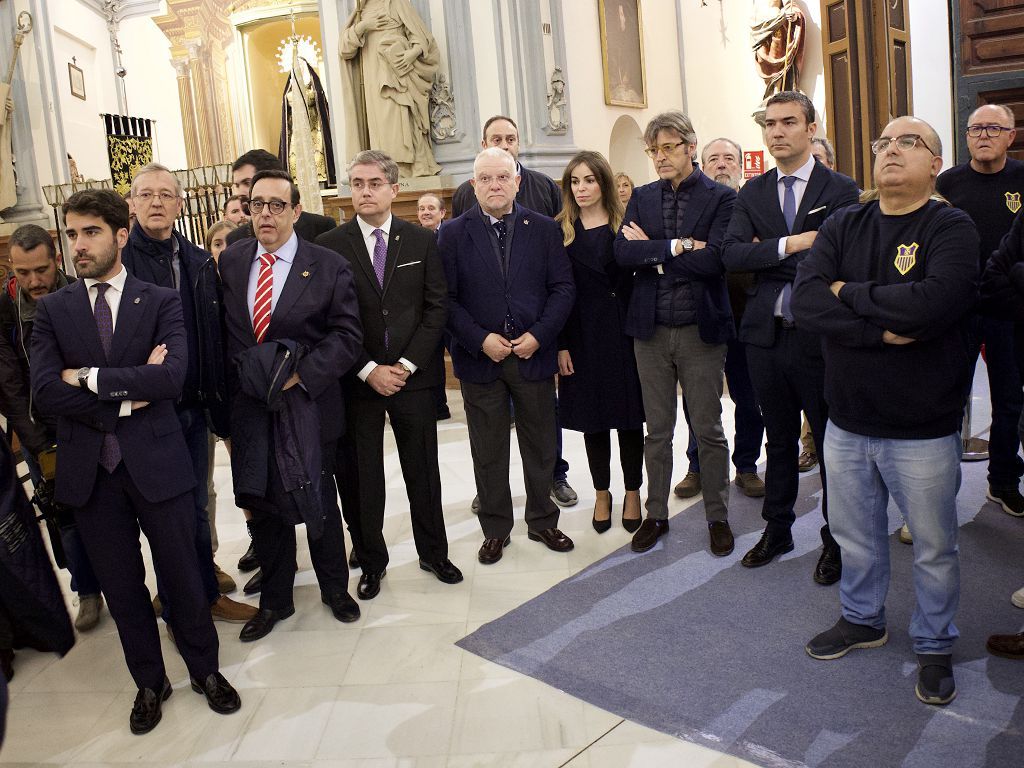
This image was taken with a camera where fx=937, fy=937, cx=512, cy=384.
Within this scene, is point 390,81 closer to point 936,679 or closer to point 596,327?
point 596,327

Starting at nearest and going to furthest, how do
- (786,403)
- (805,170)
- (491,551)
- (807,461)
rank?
(805,170) < (786,403) < (491,551) < (807,461)

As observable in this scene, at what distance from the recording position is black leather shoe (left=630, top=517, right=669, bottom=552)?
391cm

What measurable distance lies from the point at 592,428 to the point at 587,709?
1500 mm

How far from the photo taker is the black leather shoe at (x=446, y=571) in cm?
377

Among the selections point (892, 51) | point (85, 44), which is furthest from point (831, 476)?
point (85, 44)

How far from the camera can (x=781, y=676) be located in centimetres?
283

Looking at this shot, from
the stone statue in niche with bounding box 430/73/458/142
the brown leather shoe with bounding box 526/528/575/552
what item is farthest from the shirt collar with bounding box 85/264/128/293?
the stone statue in niche with bounding box 430/73/458/142

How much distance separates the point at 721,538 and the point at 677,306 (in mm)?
965

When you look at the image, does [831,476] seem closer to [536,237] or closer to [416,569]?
[536,237]

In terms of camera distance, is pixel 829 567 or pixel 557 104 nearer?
pixel 829 567

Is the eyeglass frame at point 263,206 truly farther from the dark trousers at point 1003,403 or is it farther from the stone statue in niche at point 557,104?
the stone statue in niche at point 557,104

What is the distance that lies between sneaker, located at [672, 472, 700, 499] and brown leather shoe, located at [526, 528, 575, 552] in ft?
2.60

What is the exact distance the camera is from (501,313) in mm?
3775

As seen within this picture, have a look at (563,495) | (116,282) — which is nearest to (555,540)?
(563,495)
